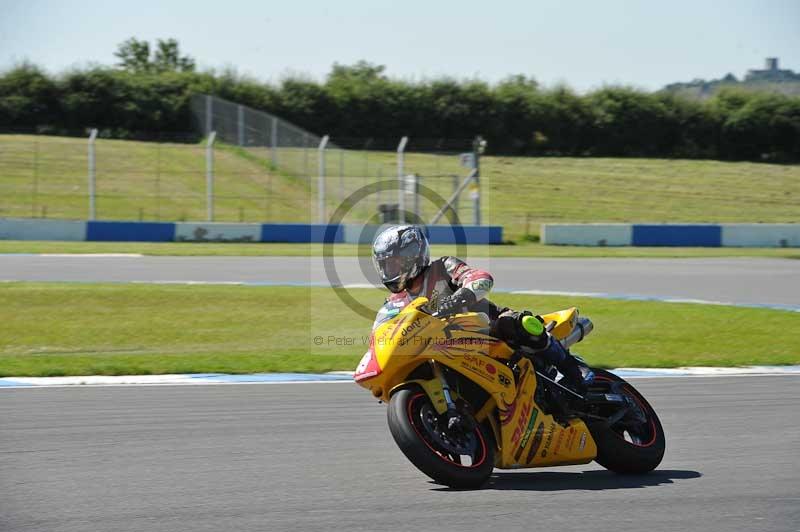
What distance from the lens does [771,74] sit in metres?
50.6

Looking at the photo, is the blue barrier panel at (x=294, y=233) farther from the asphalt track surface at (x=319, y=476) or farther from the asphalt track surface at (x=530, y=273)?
the asphalt track surface at (x=319, y=476)

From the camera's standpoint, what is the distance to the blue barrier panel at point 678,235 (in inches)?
1186

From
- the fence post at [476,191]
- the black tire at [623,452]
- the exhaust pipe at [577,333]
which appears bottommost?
the black tire at [623,452]

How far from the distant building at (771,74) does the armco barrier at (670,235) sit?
2032 centimetres

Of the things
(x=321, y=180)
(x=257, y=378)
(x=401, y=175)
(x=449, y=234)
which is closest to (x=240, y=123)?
(x=321, y=180)

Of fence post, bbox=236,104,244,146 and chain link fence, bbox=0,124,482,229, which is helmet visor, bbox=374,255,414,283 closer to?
chain link fence, bbox=0,124,482,229

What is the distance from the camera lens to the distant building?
4912 centimetres

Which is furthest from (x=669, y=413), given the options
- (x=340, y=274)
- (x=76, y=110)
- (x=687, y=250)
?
(x=76, y=110)

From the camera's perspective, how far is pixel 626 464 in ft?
19.3

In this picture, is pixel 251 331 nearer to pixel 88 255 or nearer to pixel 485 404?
pixel 485 404

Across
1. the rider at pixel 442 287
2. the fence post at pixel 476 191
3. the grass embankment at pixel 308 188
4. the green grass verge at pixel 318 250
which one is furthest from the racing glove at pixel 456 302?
the grass embankment at pixel 308 188

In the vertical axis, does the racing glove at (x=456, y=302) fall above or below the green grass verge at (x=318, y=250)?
above

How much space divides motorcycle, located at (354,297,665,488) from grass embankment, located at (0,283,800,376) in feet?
15.1

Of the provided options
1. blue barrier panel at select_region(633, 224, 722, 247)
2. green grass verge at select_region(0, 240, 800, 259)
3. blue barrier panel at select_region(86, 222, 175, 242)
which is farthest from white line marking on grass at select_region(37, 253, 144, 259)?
blue barrier panel at select_region(633, 224, 722, 247)
